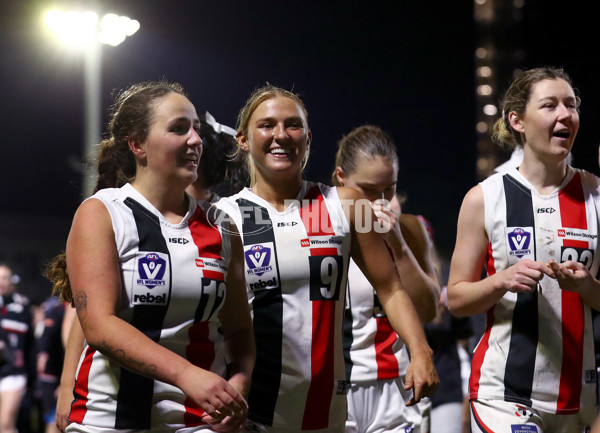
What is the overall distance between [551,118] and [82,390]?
2.18m

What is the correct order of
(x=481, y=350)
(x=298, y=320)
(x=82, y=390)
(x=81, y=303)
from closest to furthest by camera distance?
1. (x=81, y=303)
2. (x=82, y=390)
3. (x=298, y=320)
4. (x=481, y=350)

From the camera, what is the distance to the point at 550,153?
3184 mm

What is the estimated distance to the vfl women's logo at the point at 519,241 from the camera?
3154 millimetres

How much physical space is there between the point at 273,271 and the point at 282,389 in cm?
48

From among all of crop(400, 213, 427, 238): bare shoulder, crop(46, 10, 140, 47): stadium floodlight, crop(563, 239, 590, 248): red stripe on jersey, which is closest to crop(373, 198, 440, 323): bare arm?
crop(400, 213, 427, 238): bare shoulder

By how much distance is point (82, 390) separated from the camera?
2.58 meters

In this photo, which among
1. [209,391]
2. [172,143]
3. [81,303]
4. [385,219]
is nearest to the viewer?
[209,391]

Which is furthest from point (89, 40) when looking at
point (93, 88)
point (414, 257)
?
point (414, 257)

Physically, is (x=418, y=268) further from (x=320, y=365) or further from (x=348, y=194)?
(x=320, y=365)

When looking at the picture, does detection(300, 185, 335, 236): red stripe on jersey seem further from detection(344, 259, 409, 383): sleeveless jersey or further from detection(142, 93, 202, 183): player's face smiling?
detection(344, 259, 409, 383): sleeveless jersey

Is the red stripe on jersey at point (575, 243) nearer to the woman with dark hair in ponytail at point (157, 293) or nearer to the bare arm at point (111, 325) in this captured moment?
the woman with dark hair in ponytail at point (157, 293)

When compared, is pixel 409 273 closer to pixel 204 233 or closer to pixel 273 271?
pixel 273 271

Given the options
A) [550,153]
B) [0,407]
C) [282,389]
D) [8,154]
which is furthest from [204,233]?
[8,154]

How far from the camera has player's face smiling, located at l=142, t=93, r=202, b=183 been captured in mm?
2695
